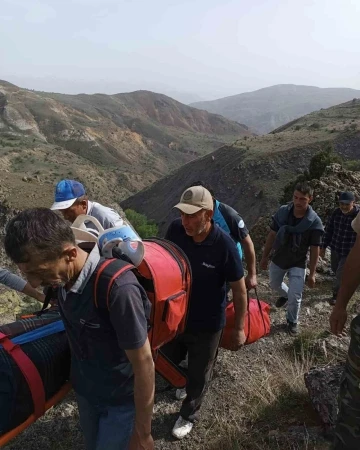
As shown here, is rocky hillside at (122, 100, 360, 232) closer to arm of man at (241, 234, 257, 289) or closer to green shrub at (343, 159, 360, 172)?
green shrub at (343, 159, 360, 172)

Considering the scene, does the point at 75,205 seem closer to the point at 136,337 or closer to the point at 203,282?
the point at 203,282

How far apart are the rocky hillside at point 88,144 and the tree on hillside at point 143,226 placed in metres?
Result: 8.00

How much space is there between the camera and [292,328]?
4660 millimetres

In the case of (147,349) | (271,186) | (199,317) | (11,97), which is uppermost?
(11,97)

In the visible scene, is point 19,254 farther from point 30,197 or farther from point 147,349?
point 30,197

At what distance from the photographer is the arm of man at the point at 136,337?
1.61m

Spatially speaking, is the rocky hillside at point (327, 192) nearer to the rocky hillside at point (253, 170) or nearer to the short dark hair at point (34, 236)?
the short dark hair at point (34, 236)

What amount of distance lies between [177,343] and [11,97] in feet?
278

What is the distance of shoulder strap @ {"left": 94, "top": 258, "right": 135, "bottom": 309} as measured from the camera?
1.62 meters

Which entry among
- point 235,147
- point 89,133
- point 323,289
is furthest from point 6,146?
point 323,289

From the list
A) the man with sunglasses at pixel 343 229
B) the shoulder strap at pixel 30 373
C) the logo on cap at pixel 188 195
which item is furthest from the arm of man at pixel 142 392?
the man with sunglasses at pixel 343 229

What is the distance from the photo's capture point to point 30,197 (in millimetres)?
24953

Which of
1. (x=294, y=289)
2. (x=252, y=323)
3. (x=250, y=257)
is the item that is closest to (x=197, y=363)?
(x=252, y=323)

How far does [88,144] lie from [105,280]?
72460 millimetres
